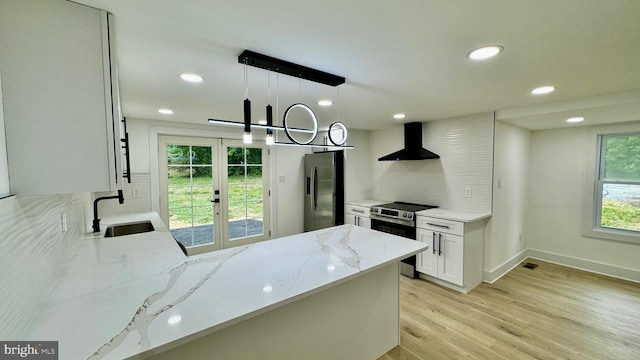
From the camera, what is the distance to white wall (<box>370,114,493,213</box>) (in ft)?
10.5

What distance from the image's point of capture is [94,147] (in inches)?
40.6

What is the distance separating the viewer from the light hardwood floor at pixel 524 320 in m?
2.03

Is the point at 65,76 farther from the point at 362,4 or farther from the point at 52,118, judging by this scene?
the point at 362,4

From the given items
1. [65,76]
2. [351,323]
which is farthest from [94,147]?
[351,323]

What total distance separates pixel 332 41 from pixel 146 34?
3.02 feet

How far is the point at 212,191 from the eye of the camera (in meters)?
4.00

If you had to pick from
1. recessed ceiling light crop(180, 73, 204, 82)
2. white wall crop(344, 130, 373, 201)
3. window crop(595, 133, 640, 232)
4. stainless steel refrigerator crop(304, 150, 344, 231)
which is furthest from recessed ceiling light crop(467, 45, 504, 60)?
window crop(595, 133, 640, 232)

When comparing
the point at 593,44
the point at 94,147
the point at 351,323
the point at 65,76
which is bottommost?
the point at 351,323

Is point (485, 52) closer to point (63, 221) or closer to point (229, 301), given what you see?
point (229, 301)

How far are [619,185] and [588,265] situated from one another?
1.16 m

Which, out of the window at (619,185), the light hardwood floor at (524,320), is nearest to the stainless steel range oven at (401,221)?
the light hardwood floor at (524,320)

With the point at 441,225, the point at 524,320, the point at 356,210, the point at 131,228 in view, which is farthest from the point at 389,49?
the point at 131,228

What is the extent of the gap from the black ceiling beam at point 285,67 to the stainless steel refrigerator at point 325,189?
93.5 inches

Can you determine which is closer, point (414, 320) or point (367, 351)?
point (367, 351)
